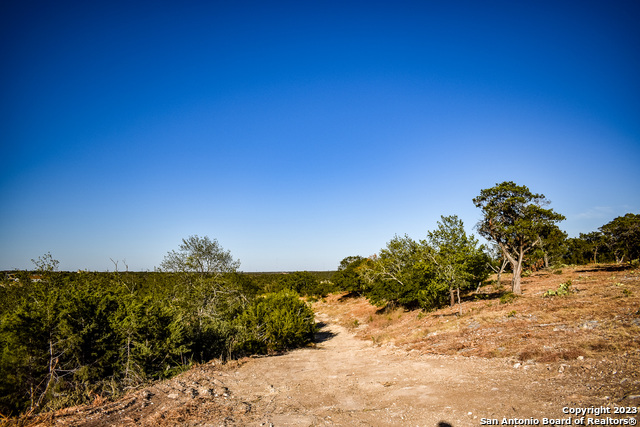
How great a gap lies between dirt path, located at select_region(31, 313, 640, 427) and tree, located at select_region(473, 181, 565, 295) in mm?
15470

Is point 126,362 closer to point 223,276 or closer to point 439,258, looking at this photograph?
point 223,276

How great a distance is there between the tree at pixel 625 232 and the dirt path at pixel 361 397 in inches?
1322

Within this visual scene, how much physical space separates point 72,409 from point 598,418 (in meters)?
12.1

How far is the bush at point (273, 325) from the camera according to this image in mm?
17000

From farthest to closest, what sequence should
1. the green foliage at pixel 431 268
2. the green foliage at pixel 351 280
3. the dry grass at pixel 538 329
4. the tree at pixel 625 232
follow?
1. the green foliage at pixel 351 280
2. the tree at pixel 625 232
3. the green foliage at pixel 431 268
4. the dry grass at pixel 538 329

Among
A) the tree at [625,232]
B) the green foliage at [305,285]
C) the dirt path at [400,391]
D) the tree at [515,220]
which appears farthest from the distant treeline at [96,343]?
the green foliage at [305,285]

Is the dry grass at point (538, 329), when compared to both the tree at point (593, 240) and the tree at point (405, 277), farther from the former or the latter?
the tree at point (593, 240)

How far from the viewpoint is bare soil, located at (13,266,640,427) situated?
673 centimetres

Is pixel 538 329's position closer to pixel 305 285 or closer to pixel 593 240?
pixel 305 285

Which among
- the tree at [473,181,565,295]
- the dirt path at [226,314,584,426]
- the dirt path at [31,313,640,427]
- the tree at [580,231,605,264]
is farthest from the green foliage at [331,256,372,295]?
the tree at [580,231,605,264]

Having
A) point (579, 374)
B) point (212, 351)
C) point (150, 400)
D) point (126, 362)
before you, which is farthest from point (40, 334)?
point (579, 374)

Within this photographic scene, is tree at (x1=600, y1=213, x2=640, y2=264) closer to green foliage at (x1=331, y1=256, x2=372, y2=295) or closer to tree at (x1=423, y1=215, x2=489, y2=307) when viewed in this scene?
tree at (x1=423, y1=215, x2=489, y2=307)

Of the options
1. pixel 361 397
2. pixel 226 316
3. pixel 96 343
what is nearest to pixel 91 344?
pixel 96 343

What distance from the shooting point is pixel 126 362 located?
10664mm
